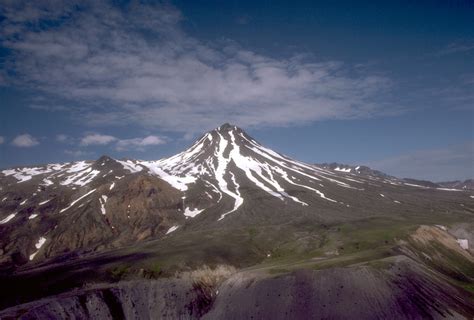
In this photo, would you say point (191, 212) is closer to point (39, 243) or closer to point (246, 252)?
point (39, 243)

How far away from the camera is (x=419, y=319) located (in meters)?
68.1

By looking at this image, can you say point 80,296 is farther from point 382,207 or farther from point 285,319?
point 382,207

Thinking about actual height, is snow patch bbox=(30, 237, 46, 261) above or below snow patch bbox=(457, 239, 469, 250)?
below

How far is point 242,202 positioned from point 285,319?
11533cm

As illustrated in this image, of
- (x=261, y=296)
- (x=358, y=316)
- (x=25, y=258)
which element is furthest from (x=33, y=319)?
(x=25, y=258)

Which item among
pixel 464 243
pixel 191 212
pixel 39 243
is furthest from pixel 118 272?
pixel 464 243

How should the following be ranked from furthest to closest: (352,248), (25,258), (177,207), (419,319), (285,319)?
(177,207) < (25,258) < (352,248) < (285,319) < (419,319)

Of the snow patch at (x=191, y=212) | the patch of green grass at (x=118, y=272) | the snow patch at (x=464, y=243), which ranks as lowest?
the patch of green grass at (x=118, y=272)

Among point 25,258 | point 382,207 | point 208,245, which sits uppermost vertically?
point 382,207

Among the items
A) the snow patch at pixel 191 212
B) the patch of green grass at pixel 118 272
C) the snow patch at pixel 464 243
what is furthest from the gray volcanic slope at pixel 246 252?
the snow patch at pixel 191 212

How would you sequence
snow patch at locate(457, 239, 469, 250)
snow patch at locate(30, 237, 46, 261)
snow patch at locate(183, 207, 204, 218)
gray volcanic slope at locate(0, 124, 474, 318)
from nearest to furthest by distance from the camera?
gray volcanic slope at locate(0, 124, 474, 318), snow patch at locate(457, 239, 469, 250), snow patch at locate(30, 237, 46, 261), snow patch at locate(183, 207, 204, 218)

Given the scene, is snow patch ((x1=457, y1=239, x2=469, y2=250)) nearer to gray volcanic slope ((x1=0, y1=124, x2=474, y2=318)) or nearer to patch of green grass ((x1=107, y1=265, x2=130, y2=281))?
gray volcanic slope ((x1=0, y1=124, x2=474, y2=318))

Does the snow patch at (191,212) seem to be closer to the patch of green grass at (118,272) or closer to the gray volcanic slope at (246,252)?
the gray volcanic slope at (246,252)

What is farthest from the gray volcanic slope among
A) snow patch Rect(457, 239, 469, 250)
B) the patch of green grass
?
snow patch Rect(457, 239, 469, 250)
